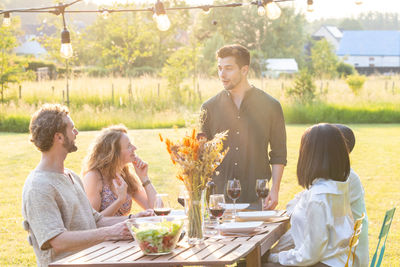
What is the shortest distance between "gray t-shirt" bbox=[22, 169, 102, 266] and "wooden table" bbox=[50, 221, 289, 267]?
0.24m

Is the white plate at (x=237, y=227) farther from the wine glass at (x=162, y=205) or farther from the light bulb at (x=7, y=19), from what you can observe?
the light bulb at (x=7, y=19)

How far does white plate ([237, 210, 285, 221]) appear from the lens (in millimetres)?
3844

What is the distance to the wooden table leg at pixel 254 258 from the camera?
327 centimetres

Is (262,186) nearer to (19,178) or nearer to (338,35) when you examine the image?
(19,178)

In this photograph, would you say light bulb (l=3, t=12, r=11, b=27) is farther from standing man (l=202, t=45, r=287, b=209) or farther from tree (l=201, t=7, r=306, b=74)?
tree (l=201, t=7, r=306, b=74)

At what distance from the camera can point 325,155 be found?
343 centimetres

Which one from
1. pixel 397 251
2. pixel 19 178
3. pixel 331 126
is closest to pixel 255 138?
pixel 331 126

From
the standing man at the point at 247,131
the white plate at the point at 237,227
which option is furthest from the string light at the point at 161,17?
the white plate at the point at 237,227

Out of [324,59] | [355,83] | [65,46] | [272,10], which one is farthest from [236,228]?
[324,59]

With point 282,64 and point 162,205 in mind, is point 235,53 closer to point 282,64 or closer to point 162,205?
point 162,205

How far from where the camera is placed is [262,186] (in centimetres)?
390

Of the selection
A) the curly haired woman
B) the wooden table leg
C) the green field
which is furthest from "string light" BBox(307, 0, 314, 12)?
the green field

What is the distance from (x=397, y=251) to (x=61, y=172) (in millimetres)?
4022

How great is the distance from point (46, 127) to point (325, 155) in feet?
4.94
